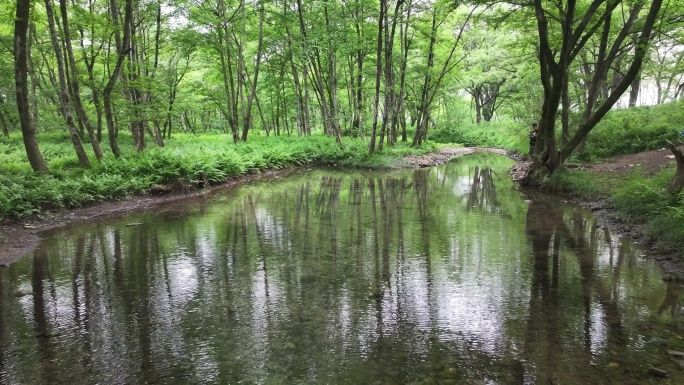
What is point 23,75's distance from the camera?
34.9ft

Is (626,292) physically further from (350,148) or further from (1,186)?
(350,148)

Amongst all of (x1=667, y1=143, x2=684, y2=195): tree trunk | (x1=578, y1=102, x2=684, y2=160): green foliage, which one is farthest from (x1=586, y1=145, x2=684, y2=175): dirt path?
(x1=667, y1=143, x2=684, y2=195): tree trunk

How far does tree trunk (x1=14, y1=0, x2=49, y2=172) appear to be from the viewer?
33.7 feet

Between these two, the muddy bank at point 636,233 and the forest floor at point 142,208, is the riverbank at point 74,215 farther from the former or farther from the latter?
the muddy bank at point 636,233

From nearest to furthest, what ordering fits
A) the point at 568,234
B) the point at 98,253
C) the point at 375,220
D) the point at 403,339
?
the point at 403,339
the point at 98,253
the point at 568,234
the point at 375,220

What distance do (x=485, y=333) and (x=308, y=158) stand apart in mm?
19475

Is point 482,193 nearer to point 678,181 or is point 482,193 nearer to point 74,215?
point 678,181

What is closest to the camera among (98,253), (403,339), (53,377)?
(53,377)

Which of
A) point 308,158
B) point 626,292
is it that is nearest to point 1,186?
point 626,292

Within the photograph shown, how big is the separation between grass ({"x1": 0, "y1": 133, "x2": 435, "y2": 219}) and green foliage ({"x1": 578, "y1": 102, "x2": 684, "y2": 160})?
9207 mm

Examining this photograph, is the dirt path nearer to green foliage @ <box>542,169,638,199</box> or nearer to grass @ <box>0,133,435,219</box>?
green foliage @ <box>542,169,638,199</box>

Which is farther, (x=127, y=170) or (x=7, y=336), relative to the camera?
(x=127, y=170)

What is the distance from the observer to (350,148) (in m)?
23.3

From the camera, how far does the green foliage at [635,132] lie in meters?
15.6
